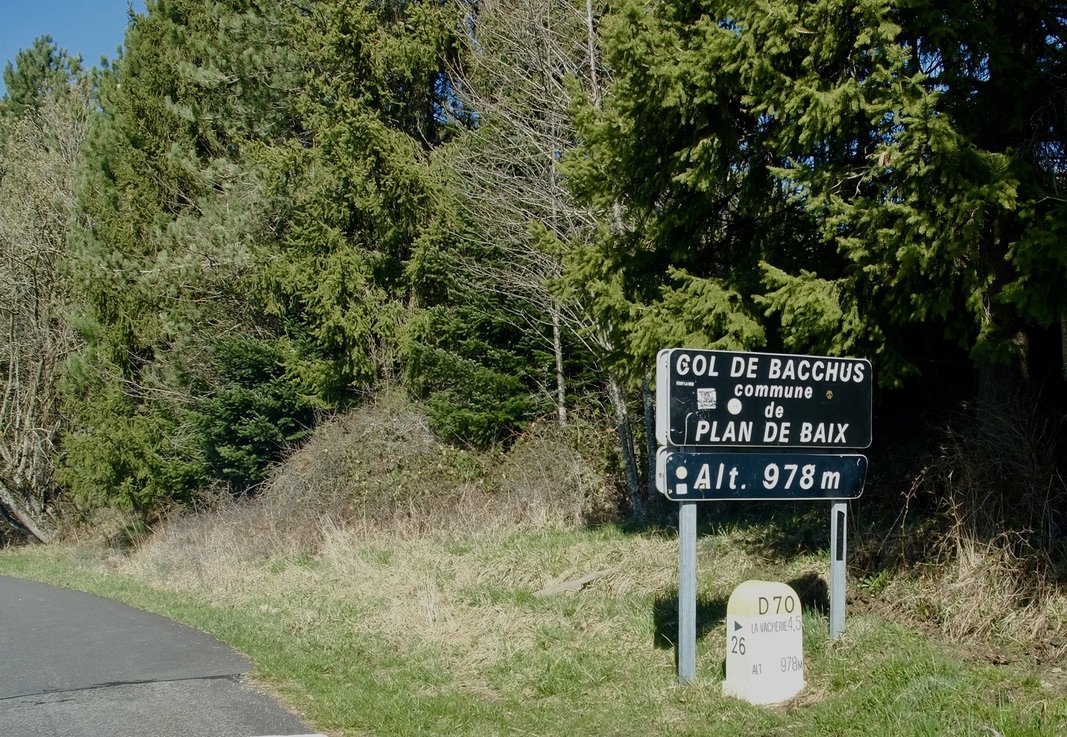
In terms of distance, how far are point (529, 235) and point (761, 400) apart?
1066cm

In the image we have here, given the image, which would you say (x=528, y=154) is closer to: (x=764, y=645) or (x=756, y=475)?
(x=756, y=475)

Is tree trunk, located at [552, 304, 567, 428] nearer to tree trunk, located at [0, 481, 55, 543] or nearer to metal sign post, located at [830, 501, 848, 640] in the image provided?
metal sign post, located at [830, 501, 848, 640]

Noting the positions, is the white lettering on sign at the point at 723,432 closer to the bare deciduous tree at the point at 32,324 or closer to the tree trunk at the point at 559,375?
the tree trunk at the point at 559,375

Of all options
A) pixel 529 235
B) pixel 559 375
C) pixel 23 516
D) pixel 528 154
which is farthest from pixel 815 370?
pixel 23 516

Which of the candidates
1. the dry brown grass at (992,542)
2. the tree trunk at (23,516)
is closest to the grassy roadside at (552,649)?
the dry brown grass at (992,542)

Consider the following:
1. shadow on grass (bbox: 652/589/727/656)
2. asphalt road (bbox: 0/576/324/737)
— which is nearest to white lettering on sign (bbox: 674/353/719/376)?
shadow on grass (bbox: 652/589/727/656)

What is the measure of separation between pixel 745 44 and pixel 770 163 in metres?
1.61

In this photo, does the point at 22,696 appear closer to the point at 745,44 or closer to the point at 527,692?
the point at 527,692

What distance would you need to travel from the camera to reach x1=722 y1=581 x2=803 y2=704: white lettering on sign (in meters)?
7.10

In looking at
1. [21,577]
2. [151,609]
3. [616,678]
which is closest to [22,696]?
[616,678]

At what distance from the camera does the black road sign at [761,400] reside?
7.40 m

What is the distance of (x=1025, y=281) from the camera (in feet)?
25.6

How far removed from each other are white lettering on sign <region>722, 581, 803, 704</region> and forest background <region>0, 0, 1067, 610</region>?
84.8 inches

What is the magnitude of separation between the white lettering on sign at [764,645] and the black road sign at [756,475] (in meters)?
0.73
